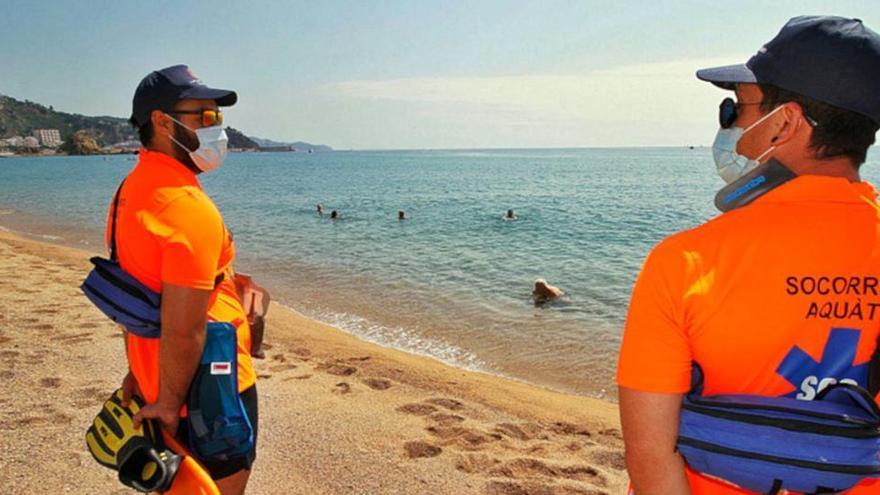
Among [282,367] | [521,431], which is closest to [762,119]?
[521,431]

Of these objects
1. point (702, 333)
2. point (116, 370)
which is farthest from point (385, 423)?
point (702, 333)

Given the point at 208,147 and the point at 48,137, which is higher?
the point at 48,137

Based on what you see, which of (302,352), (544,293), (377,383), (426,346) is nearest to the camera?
(377,383)

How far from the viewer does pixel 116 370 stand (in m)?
6.10

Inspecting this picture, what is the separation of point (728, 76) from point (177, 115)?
228 cm

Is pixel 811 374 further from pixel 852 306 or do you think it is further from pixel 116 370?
pixel 116 370

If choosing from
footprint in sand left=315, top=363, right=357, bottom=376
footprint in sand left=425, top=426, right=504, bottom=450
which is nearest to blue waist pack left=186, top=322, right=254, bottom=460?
footprint in sand left=425, top=426, right=504, bottom=450

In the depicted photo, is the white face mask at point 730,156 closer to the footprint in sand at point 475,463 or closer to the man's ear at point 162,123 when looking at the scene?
the man's ear at point 162,123

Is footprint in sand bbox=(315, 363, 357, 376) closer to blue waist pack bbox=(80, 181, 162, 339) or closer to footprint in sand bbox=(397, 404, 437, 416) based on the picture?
footprint in sand bbox=(397, 404, 437, 416)

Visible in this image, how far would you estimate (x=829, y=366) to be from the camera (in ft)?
4.86

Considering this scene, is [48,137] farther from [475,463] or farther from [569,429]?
[475,463]

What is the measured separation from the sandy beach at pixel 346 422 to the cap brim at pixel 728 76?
333cm

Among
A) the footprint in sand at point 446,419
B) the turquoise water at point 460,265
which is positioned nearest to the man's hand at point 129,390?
the footprint in sand at point 446,419

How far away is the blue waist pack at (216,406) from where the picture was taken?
2.42 metres
